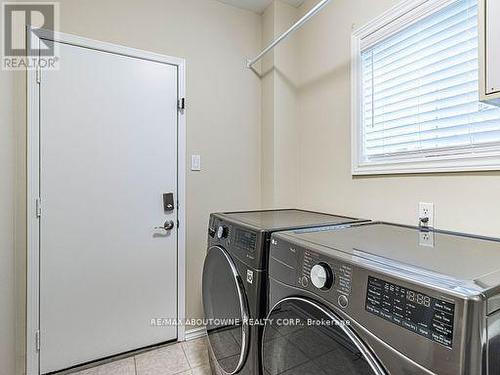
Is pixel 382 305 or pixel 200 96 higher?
pixel 200 96

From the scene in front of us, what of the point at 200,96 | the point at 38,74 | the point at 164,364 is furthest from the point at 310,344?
the point at 38,74

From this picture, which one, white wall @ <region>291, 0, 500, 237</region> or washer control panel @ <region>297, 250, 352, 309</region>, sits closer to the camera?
washer control panel @ <region>297, 250, 352, 309</region>

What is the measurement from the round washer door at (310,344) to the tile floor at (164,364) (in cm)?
93

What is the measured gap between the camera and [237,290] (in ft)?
4.13

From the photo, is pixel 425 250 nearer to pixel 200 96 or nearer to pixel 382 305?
pixel 382 305

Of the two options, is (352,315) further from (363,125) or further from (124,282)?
(124,282)

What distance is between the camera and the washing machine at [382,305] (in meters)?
0.54

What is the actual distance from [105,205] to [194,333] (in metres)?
1.17

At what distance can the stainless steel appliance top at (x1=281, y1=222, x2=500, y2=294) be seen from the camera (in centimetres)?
63

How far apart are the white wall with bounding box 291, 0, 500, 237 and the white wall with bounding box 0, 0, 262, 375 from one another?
0.45m

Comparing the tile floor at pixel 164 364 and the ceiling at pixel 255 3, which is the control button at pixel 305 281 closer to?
the tile floor at pixel 164 364

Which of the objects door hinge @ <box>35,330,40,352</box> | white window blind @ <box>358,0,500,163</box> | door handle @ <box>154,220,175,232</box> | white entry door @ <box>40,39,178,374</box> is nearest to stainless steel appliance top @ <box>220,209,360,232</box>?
white window blind @ <box>358,0,500,163</box>

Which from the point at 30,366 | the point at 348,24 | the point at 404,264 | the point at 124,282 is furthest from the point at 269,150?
the point at 30,366

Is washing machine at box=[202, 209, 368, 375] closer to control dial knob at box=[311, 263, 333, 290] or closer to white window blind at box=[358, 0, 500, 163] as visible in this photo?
control dial knob at box=[311, 263, 333, 290]
